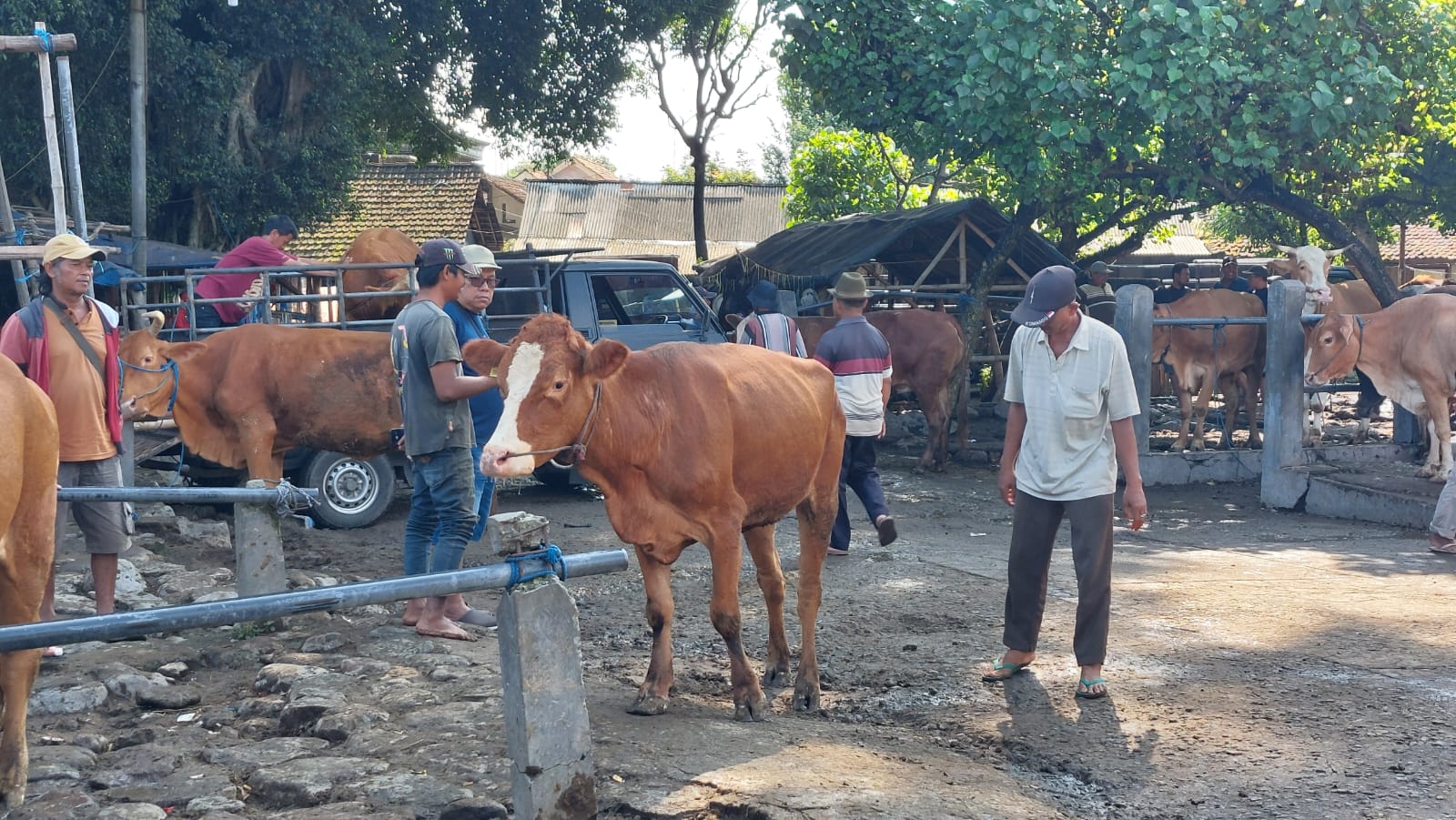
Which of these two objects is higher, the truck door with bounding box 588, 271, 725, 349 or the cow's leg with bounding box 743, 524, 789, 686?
the truck door with bounding box 588, 271, 725, 349

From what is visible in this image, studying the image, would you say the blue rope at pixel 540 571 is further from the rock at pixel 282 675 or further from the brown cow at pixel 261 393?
the brown cow at pixel 261 393

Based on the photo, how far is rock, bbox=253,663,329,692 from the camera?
5316 mm

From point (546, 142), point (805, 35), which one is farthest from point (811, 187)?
point (805, 35)

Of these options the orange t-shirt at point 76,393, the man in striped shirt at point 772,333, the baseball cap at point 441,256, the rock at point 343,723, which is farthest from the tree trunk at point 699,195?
the rock at point 343,723

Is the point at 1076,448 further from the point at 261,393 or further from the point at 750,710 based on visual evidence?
the point at 261,393

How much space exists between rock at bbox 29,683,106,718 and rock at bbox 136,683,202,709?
15 cm

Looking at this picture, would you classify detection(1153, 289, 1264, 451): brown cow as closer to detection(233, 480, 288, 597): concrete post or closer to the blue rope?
detection(233, 480, 288, 597): concrete post

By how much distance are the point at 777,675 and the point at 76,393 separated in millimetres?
3486

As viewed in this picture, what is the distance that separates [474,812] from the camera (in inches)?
153

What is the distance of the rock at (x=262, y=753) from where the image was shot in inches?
173

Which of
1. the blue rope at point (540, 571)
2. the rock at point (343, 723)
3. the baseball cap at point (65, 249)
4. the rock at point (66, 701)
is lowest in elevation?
the rock at point (66, 701)

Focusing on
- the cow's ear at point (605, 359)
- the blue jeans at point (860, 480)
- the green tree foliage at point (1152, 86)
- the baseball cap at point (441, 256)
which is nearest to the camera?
the cow's ear at point (605, 359)

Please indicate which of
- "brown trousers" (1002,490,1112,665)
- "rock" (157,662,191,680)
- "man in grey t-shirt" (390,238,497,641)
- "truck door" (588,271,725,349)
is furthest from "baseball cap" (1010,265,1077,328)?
"truck door" (588,271,725,349)

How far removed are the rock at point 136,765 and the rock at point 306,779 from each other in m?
0.36
